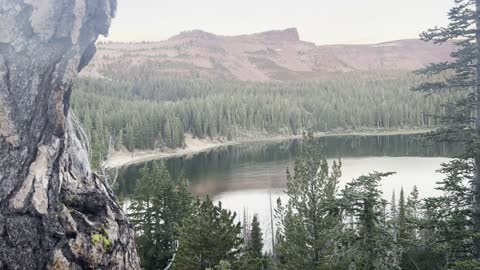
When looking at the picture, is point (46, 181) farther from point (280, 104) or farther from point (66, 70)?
point (280, 104)

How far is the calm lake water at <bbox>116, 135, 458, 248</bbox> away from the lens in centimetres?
6006

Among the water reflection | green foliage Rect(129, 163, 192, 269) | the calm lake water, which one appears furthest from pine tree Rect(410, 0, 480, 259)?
the water reflection

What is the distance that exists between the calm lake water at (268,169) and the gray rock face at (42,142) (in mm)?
37153

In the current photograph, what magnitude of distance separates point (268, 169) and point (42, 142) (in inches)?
2954

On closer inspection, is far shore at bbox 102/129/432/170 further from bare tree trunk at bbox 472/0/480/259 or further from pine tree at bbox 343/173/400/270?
bare tree trunk at bbox 472/0/480/259

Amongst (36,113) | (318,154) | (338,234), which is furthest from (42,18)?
(318,154)

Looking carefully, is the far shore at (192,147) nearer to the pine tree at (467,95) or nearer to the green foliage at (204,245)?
the green foliage at (204,245)

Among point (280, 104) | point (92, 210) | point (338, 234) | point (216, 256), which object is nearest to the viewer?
point (92, 210)

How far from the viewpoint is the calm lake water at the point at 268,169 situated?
6006 cm

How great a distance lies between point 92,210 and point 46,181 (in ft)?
4.90

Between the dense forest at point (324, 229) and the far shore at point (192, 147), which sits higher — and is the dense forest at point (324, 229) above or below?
above

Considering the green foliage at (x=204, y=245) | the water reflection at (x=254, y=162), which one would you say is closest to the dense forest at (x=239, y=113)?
the water reflection at (x=254, y=162)

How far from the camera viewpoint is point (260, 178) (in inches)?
2933

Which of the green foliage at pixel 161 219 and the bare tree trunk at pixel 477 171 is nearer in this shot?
the bare tree trunk at pixel 477 171
